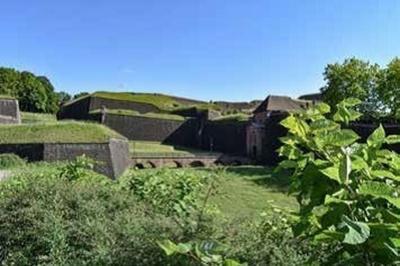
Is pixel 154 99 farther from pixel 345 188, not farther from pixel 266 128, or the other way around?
pixel 345 188

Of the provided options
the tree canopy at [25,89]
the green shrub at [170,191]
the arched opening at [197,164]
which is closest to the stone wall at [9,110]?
the arched opening at [197,164]

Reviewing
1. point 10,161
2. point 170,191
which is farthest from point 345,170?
point 10,161

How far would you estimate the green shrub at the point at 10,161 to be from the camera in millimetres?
23547

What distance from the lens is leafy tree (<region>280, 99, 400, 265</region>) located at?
1.35 meters

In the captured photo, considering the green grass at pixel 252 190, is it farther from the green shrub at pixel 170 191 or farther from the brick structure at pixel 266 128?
the green shrub at pixel 170 191

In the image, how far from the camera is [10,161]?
24.2 m

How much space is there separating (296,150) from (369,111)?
3207 centimetres

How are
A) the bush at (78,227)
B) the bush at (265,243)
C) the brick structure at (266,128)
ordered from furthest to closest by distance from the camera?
the brick structure at (266,128), the bush at (78,227), the bush at (265,243)

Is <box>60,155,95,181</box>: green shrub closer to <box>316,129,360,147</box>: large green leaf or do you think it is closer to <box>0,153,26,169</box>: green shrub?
<box>316,129,360,147</box>: large green leaf

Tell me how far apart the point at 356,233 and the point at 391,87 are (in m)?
31.7

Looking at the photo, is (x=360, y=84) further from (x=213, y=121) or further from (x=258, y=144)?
(x=213, y=121)

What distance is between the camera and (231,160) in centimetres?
4491

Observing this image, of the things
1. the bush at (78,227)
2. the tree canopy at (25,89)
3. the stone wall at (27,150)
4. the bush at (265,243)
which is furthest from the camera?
the tree canopy at (25,89)

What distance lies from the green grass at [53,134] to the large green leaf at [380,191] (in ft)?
89.9
